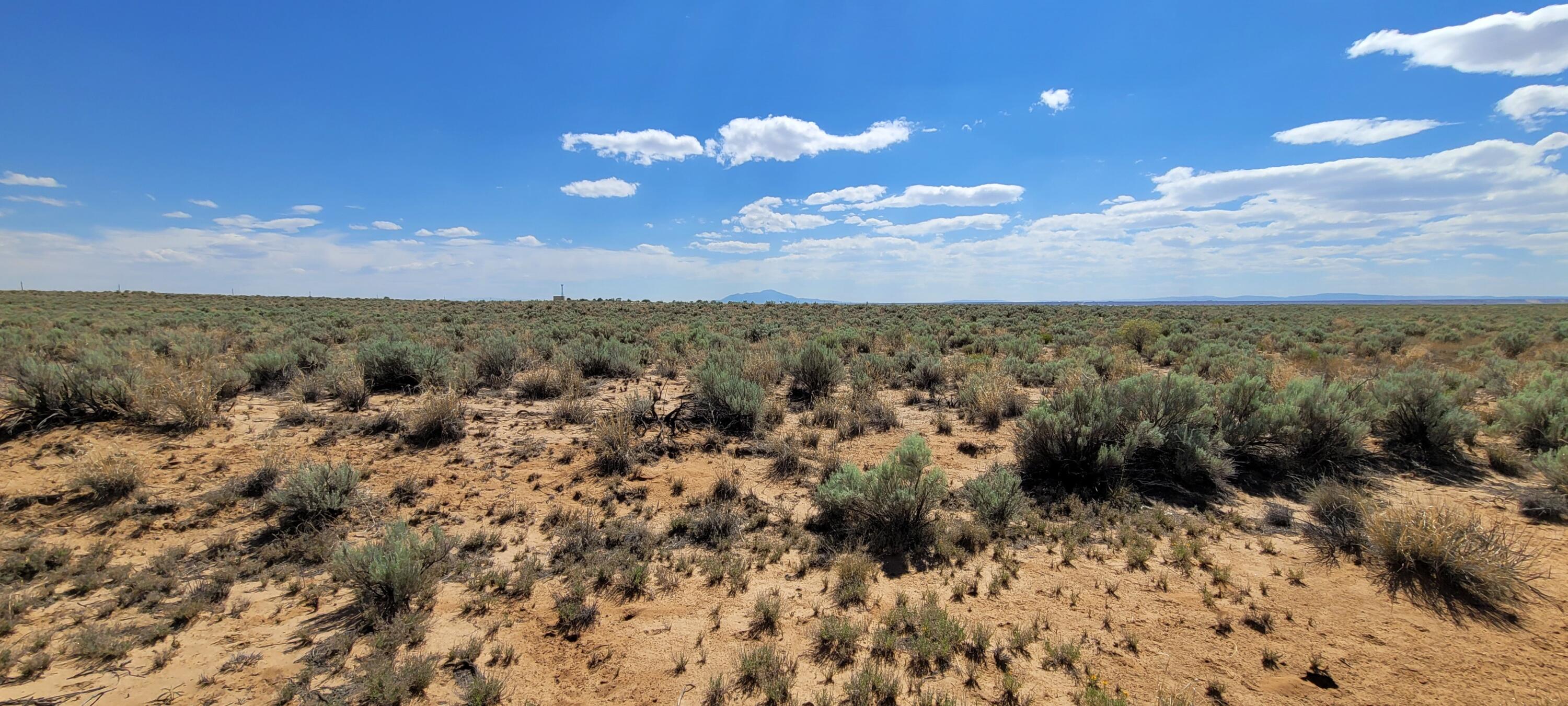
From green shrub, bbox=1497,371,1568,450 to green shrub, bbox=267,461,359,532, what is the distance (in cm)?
1249

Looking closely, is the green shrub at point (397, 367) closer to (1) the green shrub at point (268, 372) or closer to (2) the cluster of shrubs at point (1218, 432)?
(1) the green shrub at point (268, 372)

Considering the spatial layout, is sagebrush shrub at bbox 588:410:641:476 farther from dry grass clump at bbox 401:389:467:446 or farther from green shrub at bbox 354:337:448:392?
green shrub at bbox 354:337:448:392

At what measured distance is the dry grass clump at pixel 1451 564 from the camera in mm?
3867

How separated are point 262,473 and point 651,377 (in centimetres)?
619

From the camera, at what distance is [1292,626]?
3.69 m

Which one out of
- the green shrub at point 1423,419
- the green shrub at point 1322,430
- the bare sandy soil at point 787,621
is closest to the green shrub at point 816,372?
the bare sandy soil at point 787,621

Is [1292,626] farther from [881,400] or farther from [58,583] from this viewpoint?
[58,583]

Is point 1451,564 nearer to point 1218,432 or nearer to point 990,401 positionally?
point 1218,432

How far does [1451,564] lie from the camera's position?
4.01m

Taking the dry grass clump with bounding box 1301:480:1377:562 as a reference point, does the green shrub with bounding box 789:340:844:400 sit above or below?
above

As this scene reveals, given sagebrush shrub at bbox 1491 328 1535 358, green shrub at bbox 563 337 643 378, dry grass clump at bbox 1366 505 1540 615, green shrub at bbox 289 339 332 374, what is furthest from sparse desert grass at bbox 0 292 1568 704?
sagebrush shrub at bbox 1491 328 1535 358

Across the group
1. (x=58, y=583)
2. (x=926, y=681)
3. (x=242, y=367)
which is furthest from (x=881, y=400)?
(x=242, y=367)

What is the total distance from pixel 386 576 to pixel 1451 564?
7438mm

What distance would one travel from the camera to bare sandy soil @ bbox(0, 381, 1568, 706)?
10.6ft
